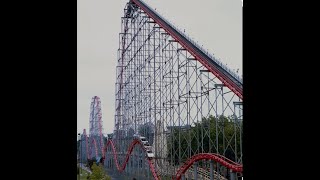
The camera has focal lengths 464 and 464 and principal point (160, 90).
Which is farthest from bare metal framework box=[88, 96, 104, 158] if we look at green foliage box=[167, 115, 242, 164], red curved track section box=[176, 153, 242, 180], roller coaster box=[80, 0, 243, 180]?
red curved track section box=[176, 153, 242, 180]

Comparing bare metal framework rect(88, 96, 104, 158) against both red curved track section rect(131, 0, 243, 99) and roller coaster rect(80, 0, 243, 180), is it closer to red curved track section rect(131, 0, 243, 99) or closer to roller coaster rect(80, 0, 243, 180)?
roller coaster rect(80, 0, 243, 180)

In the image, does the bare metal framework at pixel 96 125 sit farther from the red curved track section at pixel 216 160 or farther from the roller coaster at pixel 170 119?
the red curved track section at pixel 216 160

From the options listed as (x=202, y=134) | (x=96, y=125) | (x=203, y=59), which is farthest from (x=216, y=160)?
(x=96, y=125)

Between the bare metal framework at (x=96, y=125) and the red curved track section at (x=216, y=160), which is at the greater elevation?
the bare metal framework at (x=96, y=125)

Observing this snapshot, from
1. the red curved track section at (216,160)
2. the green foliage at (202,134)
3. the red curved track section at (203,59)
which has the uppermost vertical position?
the red curved track section at (203,59)

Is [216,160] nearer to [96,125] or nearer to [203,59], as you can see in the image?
[203,59]

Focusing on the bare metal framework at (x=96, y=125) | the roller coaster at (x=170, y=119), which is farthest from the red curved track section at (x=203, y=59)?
the bare metal framework at (x=96, y=125)

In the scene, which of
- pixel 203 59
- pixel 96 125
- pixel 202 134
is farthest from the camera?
pixel 96 125
